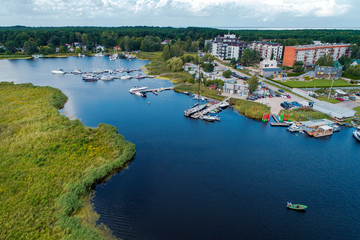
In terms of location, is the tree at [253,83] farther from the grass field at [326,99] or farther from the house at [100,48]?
the house at [100,48]

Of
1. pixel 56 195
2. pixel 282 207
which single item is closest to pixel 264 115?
pixel 282 207

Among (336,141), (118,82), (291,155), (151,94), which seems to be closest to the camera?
(291,155)

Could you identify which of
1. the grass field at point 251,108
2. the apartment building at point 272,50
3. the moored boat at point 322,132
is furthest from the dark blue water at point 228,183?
the apartment building at point 272,50

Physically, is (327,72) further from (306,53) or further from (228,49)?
(228,49)

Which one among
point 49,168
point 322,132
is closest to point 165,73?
point 322,132

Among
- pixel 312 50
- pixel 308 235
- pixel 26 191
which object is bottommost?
pixel 308 235

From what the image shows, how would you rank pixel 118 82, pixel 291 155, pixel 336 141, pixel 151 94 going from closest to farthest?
pixel 291 155 → pixel 336 141 → pixel 151 94 → pixel 118 82

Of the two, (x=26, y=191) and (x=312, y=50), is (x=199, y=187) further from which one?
(x=312, y=50)
